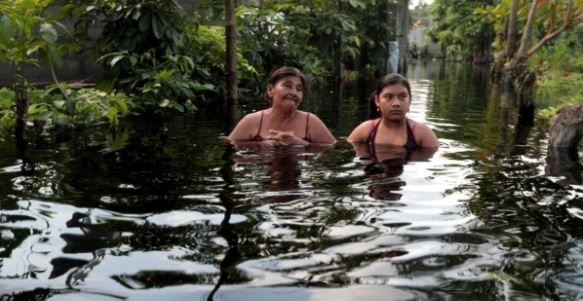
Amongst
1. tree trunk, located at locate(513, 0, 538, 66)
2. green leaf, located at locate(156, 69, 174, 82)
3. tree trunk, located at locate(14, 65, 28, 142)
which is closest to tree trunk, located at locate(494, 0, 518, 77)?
tree trunk, located at locate(513, 0, 538, 66)

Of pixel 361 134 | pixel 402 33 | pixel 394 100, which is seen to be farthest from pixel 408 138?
pixel 402 33

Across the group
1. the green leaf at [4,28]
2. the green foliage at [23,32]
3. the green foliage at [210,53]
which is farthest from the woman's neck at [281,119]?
the green foliage at [210,53]

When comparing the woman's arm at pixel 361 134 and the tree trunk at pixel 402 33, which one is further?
the tree trunk at pixel 402 33

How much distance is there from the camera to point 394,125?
6.24 meters

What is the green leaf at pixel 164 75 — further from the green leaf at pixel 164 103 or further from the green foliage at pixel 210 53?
the green foliage at pixel 210 53

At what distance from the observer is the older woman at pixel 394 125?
19.2ft

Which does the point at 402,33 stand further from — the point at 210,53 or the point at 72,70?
the point at 72,70

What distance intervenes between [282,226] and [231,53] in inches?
287

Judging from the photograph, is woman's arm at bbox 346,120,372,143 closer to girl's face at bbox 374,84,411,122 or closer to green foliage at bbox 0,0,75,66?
girl's face at bbox 374,84,411,122

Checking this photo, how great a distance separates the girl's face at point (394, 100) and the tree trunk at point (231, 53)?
463 centimetres

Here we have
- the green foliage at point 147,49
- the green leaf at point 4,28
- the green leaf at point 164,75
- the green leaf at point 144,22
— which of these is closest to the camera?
the green leaf at point 4,28

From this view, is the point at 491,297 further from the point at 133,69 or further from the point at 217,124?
the point at 133,69

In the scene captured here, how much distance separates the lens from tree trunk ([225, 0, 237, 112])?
994cm

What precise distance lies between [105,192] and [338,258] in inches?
77.1
